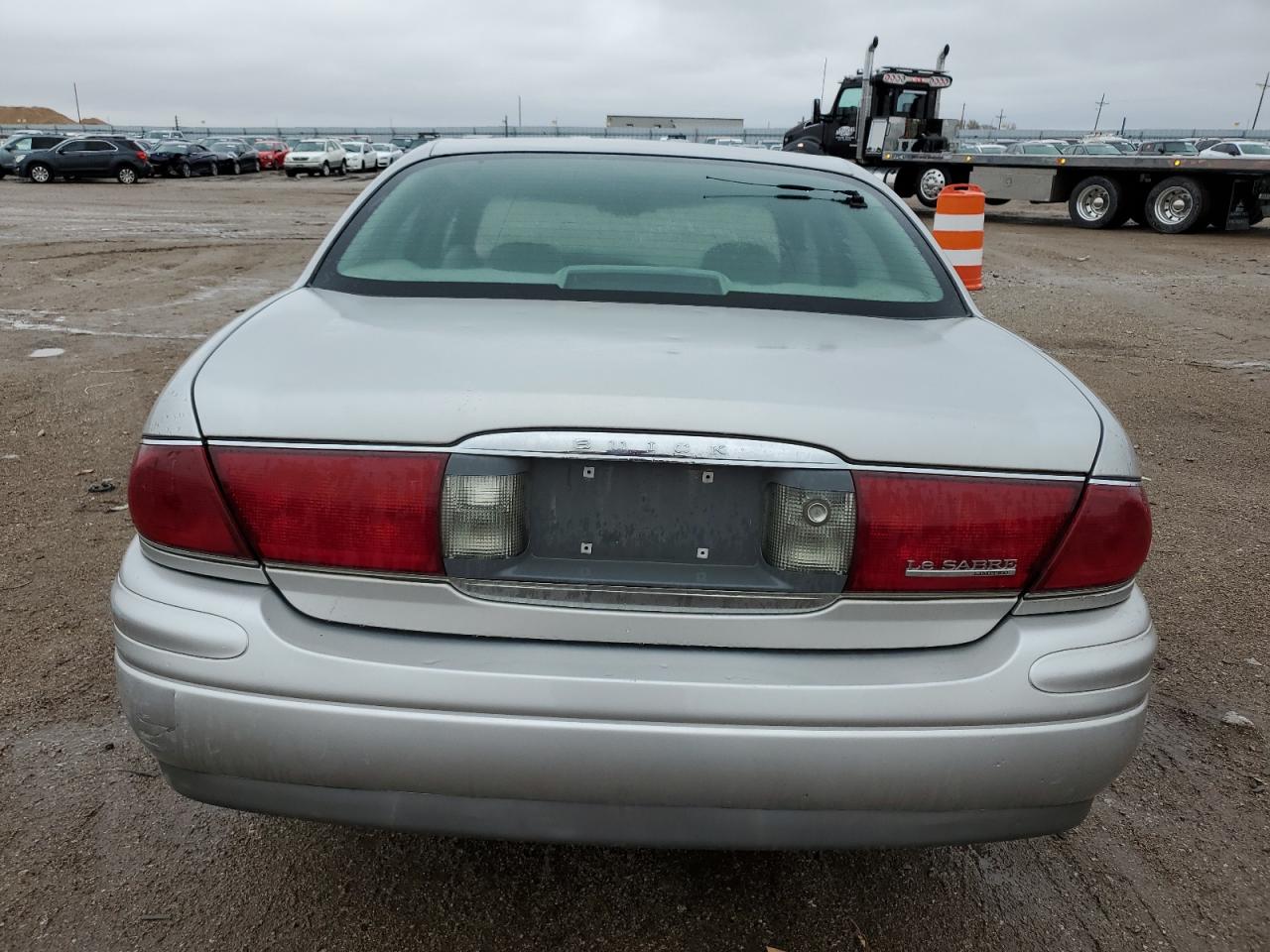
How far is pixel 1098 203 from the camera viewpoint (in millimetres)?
19578

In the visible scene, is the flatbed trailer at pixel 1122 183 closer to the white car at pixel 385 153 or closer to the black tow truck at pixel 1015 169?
the black tow truck at pixel 1015 169

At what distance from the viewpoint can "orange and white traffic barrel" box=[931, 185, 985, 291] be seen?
9328 millimetres

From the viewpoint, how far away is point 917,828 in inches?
66.3

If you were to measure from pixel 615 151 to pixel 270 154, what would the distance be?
170 feet

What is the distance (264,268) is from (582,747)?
458 inches

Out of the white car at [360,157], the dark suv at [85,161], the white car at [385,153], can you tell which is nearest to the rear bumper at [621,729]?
the dark suv at [85,161]

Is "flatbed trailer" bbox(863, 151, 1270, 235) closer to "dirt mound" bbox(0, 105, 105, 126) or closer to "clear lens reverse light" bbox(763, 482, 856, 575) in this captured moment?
"clear lens reverse light" bbox(763, 482, 856, 575)

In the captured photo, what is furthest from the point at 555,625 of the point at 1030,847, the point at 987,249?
the point at 987,249

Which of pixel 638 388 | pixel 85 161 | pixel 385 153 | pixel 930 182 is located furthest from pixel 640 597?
pixel 385 153

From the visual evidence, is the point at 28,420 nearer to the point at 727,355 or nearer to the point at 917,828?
the point at 727,355

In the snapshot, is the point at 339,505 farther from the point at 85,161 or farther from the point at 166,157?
the point at 166,157

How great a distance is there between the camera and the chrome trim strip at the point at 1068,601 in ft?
5.67

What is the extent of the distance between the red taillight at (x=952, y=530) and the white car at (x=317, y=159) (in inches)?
1666

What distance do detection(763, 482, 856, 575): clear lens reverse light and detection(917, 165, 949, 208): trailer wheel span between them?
70.3ft
